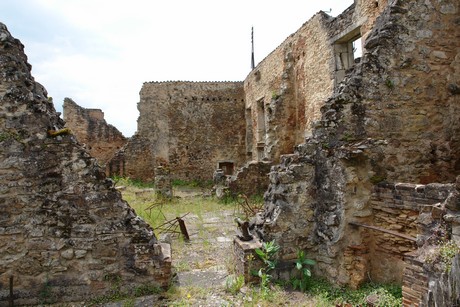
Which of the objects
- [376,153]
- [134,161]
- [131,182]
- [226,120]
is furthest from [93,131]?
[376,153]

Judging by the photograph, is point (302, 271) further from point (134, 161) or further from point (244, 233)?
point (134, 161)

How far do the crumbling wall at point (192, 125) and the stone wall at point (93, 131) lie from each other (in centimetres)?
294

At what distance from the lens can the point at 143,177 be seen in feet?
64.2

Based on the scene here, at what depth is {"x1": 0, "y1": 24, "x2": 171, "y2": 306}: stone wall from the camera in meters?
4.39

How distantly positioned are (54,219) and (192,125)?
1654 cm

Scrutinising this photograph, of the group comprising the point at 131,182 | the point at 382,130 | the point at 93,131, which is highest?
the point at 93,131

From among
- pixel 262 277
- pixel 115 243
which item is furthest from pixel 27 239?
pixel 262 277

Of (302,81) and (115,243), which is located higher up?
(302,81)

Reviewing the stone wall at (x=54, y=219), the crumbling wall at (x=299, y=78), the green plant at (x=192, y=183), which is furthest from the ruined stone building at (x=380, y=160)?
the green plant at (x=192, y=183)

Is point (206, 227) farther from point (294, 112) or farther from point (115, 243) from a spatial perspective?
point (294, 112)

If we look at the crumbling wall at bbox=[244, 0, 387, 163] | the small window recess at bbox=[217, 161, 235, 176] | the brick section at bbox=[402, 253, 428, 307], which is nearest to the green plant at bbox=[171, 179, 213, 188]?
the small window recess at bbox=[217, 161, 235, 176]

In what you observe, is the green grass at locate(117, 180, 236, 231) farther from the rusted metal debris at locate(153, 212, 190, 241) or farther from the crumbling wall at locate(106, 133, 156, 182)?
the crumbling wall at locate(106, 133, 156, 182)

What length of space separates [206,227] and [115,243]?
4353 millimetres

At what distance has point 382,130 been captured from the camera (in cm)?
502
